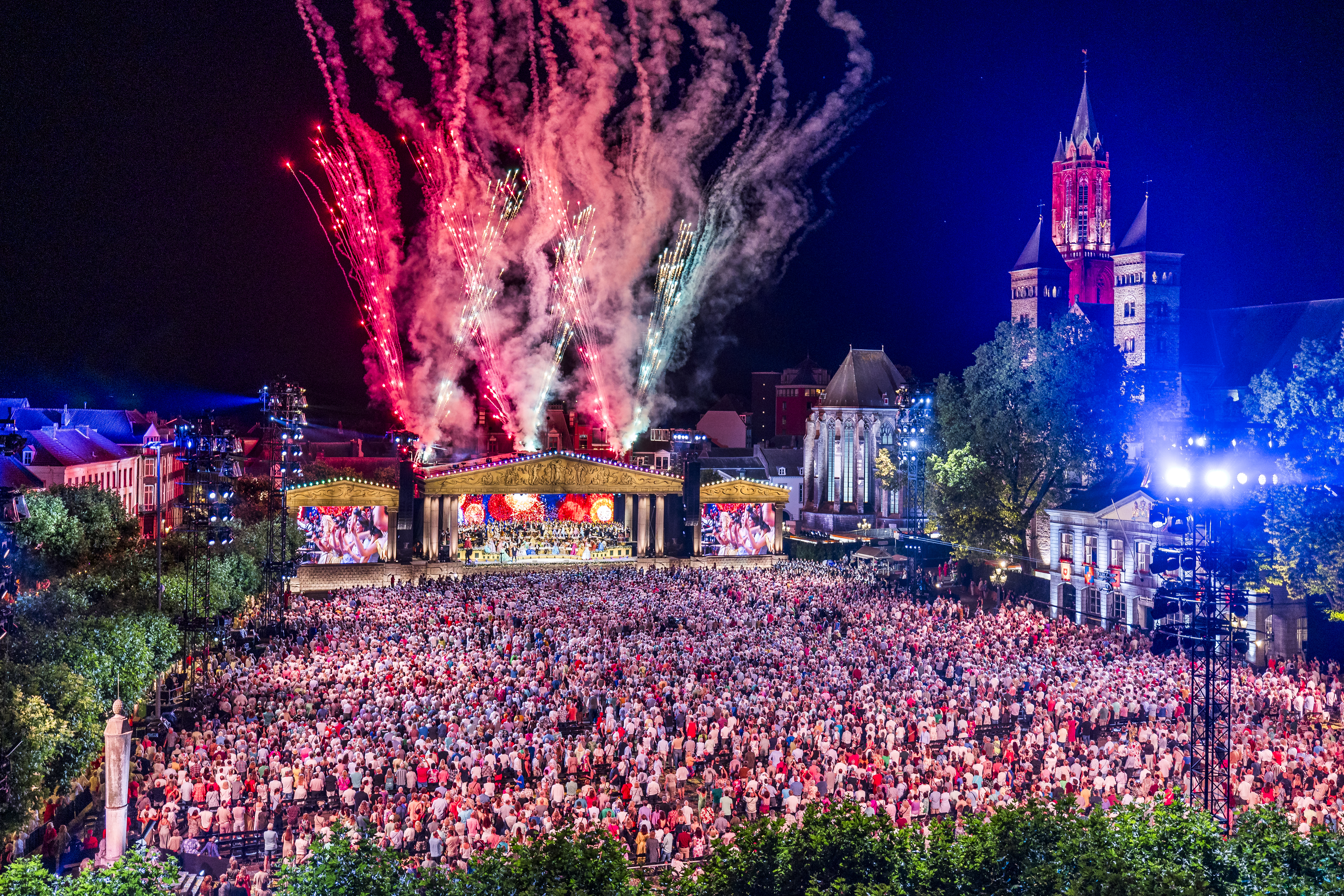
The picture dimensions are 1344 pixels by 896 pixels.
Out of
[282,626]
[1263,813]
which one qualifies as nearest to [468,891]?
[1263,813]

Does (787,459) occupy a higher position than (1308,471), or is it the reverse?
(787,459)

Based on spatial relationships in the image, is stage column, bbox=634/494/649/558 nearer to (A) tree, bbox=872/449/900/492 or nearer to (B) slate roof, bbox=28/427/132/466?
(A) tree, bbox=872/449/900/492

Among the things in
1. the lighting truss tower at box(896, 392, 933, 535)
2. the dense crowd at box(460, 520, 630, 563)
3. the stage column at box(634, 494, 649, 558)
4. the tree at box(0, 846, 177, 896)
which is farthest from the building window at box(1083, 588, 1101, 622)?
the tree at box(0, 846, 177, 896)

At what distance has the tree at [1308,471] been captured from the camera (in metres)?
27.4

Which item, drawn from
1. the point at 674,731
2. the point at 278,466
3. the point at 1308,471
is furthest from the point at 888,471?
the point at 674,731

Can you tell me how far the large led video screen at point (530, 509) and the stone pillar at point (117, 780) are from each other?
3920 cm

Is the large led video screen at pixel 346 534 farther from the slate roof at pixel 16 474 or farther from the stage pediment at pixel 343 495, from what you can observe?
the slate roof at pixel 16 474

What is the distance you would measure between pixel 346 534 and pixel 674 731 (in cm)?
3323

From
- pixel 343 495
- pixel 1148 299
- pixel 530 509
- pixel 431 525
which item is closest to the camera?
pixel 343 495

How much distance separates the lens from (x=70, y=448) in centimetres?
5244

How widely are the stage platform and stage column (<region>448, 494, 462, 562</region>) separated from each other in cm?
268

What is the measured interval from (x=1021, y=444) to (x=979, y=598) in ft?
26.5

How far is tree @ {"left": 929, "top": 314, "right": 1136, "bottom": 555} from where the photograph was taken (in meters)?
44.8

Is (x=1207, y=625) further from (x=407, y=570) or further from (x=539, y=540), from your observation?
(x=539, y=540)
